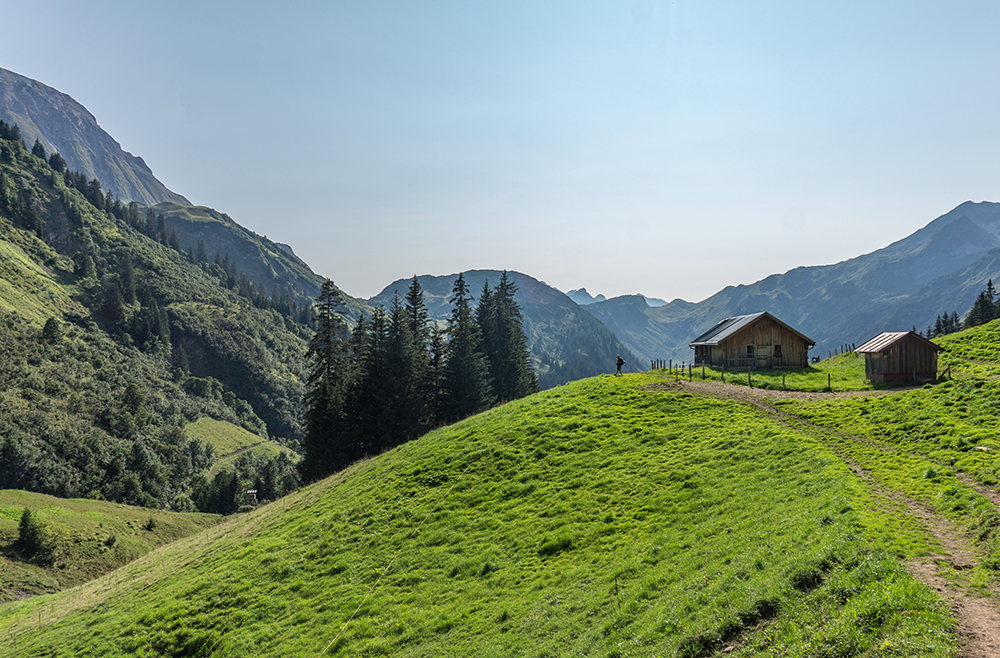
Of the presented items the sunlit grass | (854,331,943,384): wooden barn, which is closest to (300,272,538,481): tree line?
the sunlit grass

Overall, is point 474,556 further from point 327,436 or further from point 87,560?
point 87,560

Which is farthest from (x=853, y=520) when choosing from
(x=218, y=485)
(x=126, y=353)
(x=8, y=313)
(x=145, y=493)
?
(x=126, y=353)

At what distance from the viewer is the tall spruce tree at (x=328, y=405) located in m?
58.8

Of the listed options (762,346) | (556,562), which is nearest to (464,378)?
Answer: (762,346)

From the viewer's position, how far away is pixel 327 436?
5966 centimetres

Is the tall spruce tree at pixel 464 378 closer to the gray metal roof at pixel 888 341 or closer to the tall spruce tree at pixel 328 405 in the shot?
the tall spruce tree at pixel 328 405

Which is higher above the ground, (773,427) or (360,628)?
(773,427)

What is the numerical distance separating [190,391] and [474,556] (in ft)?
648

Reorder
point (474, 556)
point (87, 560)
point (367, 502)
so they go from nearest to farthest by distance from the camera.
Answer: point (474, 556) < point (367, 502) < point (87, 560)

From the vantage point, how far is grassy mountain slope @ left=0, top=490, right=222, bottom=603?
153 feet

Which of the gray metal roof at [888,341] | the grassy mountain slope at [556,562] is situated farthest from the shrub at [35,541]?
the gray metal roof at [888,341]

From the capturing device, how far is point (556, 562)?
66.2 feet

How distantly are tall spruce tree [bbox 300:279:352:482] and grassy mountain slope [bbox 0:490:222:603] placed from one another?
20439 millimetres

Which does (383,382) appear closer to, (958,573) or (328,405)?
(328,405)
